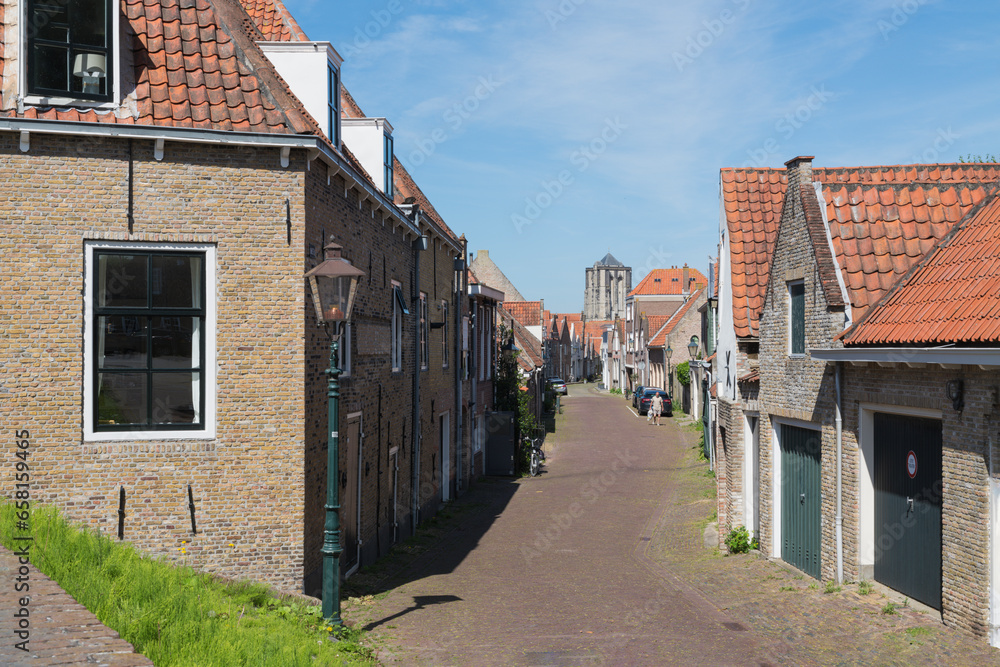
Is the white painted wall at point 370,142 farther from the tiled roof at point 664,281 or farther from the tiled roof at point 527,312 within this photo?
the tiled roof at point 664,281

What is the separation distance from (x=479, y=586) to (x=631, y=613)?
253cm

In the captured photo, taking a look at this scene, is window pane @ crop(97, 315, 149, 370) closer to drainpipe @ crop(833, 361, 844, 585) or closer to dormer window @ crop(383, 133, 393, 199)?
dormer window @ crop(383, 133, 393, 199)

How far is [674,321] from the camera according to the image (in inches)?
2057

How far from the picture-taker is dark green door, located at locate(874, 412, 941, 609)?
31.3 feet

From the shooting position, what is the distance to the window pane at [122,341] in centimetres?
906

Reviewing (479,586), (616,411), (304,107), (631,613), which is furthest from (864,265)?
(616,411)

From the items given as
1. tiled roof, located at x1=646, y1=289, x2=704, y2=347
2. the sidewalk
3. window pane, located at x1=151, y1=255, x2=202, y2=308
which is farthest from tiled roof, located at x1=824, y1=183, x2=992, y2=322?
tiled roof, located at x1=646, y1=289, x2=704, y2=347

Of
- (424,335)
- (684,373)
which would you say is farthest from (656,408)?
(424,335)

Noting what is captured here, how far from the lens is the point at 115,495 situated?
901cm

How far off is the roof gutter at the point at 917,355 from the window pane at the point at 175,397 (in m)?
7.60

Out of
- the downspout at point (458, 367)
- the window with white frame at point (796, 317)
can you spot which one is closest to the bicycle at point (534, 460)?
the downspout at point (458, 367)

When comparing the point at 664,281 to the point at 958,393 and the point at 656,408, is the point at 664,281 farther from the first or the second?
the point at 958,393

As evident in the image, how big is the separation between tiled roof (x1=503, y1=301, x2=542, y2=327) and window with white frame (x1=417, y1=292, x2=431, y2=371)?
46.5 m

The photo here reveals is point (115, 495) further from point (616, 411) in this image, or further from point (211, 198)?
point (616, 411)
